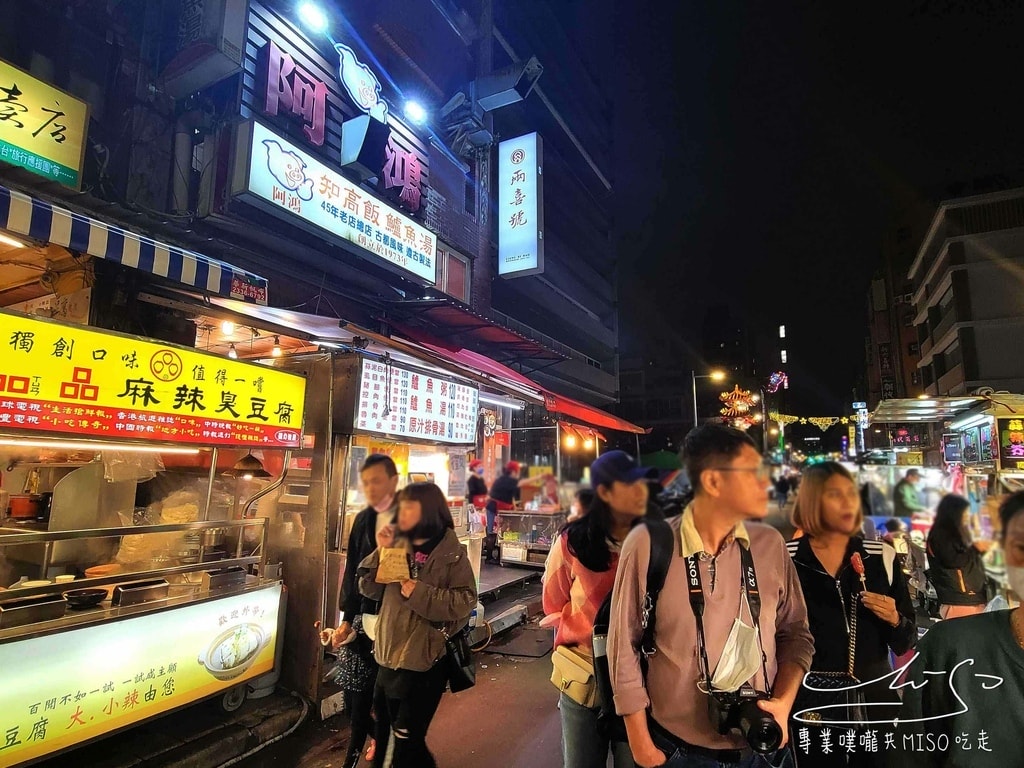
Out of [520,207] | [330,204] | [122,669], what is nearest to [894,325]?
[520,207]

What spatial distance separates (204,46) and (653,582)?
8219 mm

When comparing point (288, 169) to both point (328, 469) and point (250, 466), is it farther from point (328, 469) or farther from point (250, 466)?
point (328, 469)

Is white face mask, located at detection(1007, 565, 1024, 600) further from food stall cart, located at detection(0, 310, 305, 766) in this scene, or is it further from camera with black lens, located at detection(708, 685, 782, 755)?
food stall cart, located at detection(0, 310, 305, 766)

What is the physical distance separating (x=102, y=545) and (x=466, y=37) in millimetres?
15371

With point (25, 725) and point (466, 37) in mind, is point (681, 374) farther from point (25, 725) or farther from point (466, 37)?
point (466, 37)

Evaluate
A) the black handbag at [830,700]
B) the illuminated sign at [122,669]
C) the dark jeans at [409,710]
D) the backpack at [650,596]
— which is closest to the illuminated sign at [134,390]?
the illuminated sign at [122,669]

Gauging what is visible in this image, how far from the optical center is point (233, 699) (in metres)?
4.41

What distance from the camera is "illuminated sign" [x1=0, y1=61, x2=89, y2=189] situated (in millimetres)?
4973

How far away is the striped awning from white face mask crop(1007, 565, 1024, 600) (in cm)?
576

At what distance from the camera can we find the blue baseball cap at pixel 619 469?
2.15m

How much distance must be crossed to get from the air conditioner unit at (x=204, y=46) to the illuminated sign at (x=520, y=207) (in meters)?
7.90

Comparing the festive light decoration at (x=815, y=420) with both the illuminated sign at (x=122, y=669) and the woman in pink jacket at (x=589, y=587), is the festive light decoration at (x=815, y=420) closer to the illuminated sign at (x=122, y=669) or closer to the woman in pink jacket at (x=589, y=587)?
the woman in pink jacket at (x=589, y=587)

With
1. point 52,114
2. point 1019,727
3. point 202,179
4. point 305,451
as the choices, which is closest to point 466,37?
point 202,179

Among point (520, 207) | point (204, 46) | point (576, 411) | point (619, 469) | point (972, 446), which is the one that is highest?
point (520, 207)
